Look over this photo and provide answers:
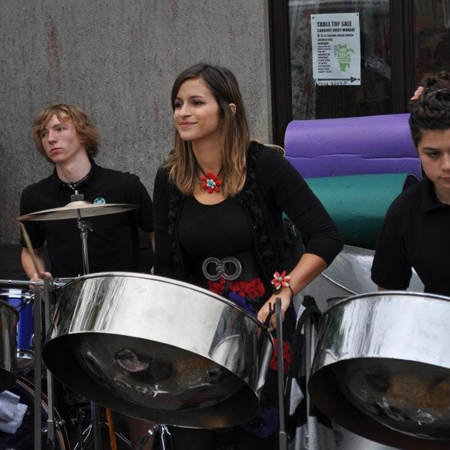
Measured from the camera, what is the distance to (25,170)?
15.7 feet

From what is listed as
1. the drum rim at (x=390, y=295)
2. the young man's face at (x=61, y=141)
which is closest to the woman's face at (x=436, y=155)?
the drum rim at (x=390, y=295)

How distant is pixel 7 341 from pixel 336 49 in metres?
2.19

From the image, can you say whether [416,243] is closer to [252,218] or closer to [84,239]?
[252,218]

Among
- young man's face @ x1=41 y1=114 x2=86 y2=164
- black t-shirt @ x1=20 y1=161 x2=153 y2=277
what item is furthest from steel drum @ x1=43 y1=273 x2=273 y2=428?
Answer: young man's face @ x1=41 y1=114 x2=86 y2=164

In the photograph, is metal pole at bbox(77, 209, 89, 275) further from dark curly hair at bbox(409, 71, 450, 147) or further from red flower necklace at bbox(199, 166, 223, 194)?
dark curly hair at bbox(409, 71, 450, 147)

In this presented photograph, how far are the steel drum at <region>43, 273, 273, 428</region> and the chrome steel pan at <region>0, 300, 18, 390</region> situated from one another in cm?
13

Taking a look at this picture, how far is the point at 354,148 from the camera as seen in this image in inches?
152

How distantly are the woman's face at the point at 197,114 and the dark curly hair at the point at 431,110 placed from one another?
56 centimetres

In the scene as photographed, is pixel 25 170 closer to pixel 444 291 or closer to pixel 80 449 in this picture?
pixel 80 449

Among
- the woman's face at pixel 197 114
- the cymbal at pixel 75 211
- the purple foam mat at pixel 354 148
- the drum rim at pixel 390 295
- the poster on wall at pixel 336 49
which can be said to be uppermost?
the poster on wall at pixel 336 49

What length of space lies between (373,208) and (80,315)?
4.60 feet

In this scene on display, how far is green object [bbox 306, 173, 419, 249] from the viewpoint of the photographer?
141 inches

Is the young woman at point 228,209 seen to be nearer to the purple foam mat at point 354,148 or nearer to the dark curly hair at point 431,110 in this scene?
the dark curly hair at point 431,110

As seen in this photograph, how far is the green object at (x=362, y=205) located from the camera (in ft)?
11.8
